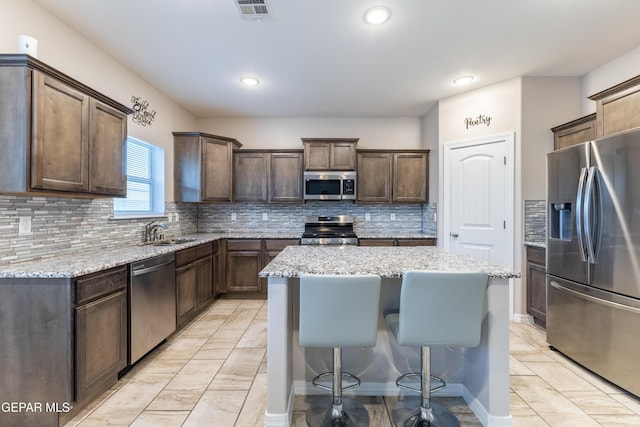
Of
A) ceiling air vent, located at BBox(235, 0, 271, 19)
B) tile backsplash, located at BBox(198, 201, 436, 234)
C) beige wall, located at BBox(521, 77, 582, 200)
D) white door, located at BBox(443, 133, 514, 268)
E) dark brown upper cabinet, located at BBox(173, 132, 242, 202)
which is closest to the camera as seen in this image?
ceiling air vent, located at BBox(235, 0, 271, 19)

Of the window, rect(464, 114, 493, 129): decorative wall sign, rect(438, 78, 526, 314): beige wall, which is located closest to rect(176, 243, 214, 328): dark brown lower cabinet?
the window

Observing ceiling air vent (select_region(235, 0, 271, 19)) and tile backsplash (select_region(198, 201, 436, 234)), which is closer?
ceiling air vent (select_region(235, 0, 271, 19))

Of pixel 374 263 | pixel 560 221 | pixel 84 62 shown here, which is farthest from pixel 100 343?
pixel 560 221

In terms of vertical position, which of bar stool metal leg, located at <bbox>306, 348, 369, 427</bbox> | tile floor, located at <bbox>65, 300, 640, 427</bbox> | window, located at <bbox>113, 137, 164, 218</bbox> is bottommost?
tile floor, located at <bbox>65, 300, 640, 427</bbox>

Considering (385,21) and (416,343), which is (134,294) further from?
(385,21)

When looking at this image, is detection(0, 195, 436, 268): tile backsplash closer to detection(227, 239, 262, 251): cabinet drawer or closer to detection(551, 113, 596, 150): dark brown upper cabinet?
detection(227, 239, 262, 251): cabinet drawer

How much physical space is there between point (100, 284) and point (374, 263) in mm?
1779

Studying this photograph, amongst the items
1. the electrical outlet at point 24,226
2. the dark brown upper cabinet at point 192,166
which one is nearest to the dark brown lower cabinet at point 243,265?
the dark brown upper cabinet at point 192,166

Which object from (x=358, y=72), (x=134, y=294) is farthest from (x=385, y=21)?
(x=134, y=294)

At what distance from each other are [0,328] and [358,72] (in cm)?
346

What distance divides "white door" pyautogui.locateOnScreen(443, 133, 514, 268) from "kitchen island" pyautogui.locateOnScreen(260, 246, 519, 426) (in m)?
1.62

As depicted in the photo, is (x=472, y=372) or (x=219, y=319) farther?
(x=219, y=319)

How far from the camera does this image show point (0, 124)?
1.74 metres

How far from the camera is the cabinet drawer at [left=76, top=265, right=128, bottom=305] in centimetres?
184
